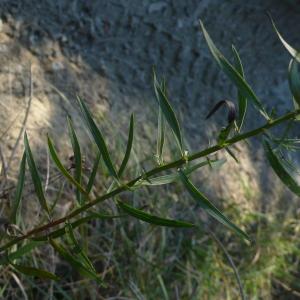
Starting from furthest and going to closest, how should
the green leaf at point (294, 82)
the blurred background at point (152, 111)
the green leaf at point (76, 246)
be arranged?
the blurred background at point (152, 111), the green leaf at point (76, 246), the green leaf at point (294, 82)

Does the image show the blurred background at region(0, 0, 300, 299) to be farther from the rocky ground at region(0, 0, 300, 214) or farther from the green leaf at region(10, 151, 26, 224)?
the green leaf at region(10, 151, 26, 224)

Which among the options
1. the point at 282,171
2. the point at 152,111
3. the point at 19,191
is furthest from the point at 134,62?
the point at 282,171

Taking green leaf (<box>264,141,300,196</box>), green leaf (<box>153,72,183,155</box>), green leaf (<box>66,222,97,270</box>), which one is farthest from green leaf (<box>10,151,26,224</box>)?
green leaf (<box>264,141,300,196</box>)

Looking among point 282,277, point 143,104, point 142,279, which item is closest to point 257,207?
point 282,277

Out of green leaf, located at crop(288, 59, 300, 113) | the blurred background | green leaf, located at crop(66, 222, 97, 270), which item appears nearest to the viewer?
green leaf, located at crop(288, 59, 300, 113)

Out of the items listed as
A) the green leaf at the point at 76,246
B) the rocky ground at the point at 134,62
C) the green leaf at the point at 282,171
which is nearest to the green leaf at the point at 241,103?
the green leaf at the point at 282,171

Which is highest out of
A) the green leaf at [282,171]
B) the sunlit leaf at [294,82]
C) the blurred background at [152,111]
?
the blurred background at [152,111]

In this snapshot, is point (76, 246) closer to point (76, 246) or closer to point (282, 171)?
point (76, 246)

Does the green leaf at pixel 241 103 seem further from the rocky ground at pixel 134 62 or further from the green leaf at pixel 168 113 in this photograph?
the rocky ground at pixel 134 62
